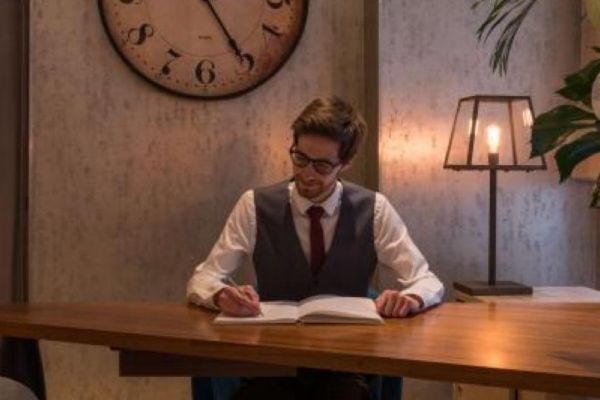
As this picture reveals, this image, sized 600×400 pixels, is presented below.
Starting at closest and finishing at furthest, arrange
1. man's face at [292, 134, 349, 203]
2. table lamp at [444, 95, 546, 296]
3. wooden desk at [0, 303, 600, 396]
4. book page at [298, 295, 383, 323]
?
wooden desk at [0, 303, 600, 396]
book page at [298, 295, 383, 323]
man's face at [292, 134, 349, 203]
table lamp at [444, 95, 546, 296]

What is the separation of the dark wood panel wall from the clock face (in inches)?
12.1

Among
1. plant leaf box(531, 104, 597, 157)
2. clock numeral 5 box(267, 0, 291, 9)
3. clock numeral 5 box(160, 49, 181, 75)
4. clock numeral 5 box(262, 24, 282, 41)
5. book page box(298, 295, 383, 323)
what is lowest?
book page box(298, 295, 383, 323)

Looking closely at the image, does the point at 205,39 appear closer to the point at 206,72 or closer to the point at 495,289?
the point at 206,72

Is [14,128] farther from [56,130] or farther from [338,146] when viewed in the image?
[338,146]

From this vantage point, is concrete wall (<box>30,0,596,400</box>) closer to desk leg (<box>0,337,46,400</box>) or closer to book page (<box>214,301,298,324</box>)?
desk leg (<box>0,337,46,400</box>)

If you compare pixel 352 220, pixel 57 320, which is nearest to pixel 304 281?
pixel 352 220

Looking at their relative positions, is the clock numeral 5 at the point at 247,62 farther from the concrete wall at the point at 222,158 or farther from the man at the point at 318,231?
the man at the point at 318,231

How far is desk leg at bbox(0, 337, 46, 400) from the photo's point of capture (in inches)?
73.6

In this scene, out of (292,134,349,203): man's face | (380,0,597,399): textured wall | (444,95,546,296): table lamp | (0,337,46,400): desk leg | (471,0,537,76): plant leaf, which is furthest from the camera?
(380,0,597,399): textured wall

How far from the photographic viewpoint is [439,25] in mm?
2889

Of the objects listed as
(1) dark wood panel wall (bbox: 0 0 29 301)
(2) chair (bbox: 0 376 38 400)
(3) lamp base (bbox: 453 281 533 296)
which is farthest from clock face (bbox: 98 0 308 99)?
(2) chair (bbox: 0 376 38 400)

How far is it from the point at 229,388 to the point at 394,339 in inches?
22.4

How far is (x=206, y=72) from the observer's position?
2.83 m

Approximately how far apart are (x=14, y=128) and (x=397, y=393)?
5.28 ft
